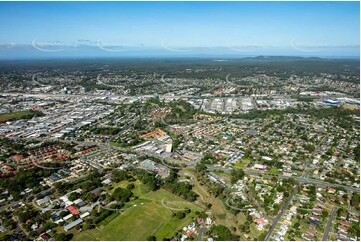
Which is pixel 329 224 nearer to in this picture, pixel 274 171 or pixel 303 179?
pixel 303 179

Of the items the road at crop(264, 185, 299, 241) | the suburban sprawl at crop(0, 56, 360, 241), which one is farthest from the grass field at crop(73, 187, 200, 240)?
the road at crop(264, 185, 299, 241)

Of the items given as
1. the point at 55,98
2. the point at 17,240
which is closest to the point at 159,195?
the point at 17,240

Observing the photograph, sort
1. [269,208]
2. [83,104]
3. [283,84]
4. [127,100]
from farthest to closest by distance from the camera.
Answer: [283,84], [127,100], [83,104], [269,208]

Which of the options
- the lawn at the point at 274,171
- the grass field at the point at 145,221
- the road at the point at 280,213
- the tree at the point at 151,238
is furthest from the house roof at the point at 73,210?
the lawn at the point at 274,171

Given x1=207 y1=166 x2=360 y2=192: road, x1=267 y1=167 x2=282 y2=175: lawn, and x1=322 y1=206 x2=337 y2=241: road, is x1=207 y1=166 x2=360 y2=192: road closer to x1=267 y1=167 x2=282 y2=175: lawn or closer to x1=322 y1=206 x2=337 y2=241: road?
x1=267 y1=167 x2=282 y2=175: lawn

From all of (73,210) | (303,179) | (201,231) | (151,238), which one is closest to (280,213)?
(201,231)

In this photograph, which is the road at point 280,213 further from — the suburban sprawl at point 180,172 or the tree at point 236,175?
the tree at point 236,175

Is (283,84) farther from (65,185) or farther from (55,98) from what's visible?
(65,185)
